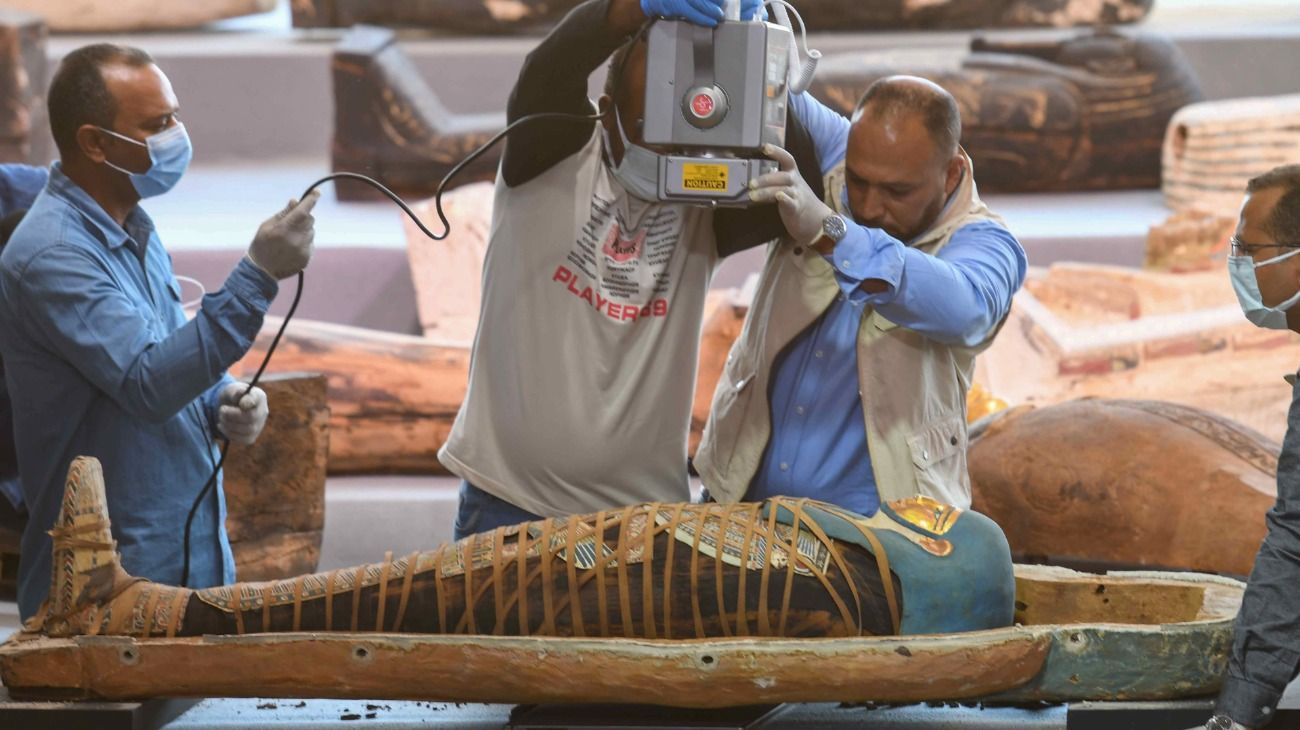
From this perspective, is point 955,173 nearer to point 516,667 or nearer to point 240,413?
point 516,667

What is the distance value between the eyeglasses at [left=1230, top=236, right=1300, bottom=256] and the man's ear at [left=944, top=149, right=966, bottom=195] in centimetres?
41

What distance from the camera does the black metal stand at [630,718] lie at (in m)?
2.21

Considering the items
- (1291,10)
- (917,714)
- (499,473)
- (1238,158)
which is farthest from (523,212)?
(1291,10)

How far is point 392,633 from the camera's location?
2195mm

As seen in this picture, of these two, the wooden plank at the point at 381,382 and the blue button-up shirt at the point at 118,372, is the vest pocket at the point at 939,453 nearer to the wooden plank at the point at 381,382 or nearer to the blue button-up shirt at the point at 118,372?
the blue button-up shirt at the point at 118,372

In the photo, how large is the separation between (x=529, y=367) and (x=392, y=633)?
1.71 ft

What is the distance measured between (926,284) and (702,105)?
16.7 inches

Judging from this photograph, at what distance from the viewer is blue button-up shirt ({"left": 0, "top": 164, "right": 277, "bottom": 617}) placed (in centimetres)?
243

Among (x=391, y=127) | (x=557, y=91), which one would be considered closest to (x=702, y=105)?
(x=557, y=91)

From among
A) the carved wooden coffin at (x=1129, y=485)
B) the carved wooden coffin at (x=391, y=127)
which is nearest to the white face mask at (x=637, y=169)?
the carved wooden coffin at (x=1129, y=485)

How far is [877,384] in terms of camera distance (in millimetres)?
2336

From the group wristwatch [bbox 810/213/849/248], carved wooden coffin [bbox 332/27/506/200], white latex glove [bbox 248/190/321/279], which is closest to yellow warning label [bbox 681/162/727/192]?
wristwatch [bbox 810/213/849/248]

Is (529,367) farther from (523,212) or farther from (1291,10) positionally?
(1291,10)

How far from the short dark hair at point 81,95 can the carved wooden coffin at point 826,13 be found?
5.00 m
